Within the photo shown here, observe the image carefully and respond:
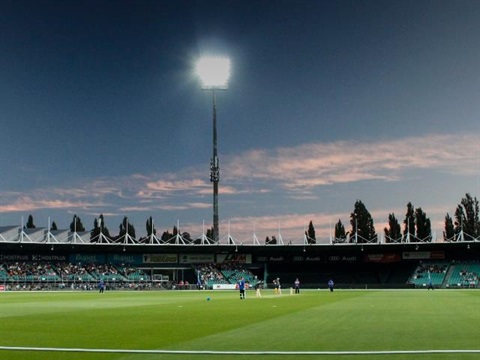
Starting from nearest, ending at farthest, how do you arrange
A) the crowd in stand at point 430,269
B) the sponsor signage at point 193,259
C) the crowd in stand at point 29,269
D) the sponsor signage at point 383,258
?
the crowd in stand at point 29,269
the crowd in stand at point 430,269
the sponsor signage at point 383,258
the sponsor signage at point 193,259

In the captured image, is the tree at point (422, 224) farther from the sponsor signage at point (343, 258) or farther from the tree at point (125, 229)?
the tree at point (125, 229)

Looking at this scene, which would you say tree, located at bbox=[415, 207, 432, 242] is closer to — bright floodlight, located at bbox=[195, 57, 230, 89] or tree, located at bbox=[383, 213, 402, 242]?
tree, located at bbox=[383, 213, 402, 242]

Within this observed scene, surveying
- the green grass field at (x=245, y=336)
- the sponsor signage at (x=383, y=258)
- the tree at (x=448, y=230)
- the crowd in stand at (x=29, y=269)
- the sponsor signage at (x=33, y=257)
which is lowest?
the green grass field at (x=245, y=336)

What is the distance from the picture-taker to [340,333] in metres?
18.8

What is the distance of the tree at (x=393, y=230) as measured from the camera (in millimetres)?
136288

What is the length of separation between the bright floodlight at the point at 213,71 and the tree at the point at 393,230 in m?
59.2

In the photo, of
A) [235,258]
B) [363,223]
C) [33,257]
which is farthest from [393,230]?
[33,257]

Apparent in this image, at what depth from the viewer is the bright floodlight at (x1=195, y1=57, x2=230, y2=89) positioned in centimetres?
9744

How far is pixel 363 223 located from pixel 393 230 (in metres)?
7.26

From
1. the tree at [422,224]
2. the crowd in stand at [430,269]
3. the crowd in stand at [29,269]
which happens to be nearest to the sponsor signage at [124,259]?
the crowd in stand at [29,269]

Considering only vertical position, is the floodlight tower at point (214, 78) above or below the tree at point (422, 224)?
above

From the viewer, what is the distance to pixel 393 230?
138 m

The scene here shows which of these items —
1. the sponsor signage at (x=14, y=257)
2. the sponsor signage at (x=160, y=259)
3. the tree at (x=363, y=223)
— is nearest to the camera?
the sponsor signage at (x=14, y=257)

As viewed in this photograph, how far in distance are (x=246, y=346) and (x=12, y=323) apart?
12.7 meters
